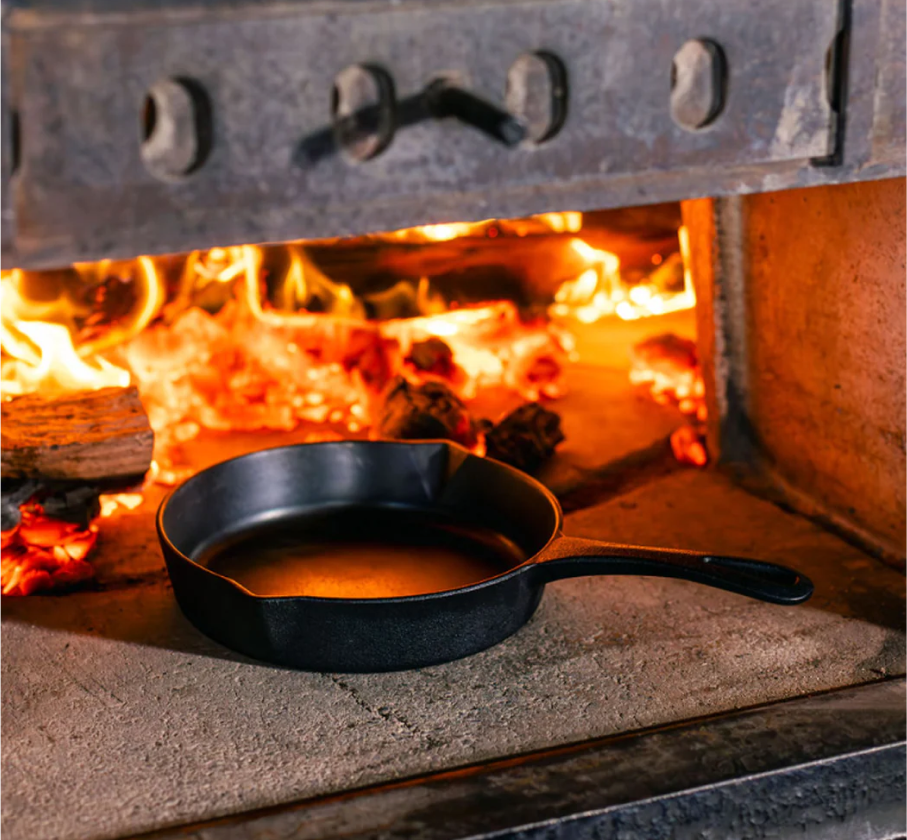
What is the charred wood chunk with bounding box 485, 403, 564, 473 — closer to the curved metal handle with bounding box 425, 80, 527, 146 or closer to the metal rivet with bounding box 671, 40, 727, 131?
the metal rivet with bounding box 671, 40, 727, 131

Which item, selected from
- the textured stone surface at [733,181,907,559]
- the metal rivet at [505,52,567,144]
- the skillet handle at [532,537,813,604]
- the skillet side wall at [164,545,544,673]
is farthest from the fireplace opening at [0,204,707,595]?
the metal rivet at [505,52,567,144]

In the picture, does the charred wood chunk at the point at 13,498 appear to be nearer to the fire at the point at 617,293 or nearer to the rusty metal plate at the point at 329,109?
the rusty metal plate at the point at 329,109

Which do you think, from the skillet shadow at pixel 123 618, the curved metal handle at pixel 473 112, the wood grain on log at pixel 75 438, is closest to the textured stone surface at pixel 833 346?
the curved metal handle at pixel 473 112

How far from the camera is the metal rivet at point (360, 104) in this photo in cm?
126

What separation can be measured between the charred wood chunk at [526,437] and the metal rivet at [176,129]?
1410 mm

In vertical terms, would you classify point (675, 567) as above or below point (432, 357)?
above

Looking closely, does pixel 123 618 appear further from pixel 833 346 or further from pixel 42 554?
pixel 833 346

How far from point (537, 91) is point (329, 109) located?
10.2 inches

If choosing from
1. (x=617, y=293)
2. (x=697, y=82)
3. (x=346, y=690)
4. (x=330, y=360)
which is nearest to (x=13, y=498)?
(x=346, y=690)

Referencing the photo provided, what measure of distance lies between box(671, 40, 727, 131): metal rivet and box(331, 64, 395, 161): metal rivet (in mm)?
373

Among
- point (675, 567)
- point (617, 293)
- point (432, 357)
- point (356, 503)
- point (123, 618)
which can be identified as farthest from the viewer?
point (617, 293)

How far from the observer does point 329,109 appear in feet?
4.10

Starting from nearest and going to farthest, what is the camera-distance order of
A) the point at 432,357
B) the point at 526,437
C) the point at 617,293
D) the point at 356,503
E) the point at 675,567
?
the point at 675,567 → the point at 356,503 → the point at 526,437 → the point at 432,357 → the point at 617,293

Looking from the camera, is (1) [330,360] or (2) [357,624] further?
(1) [330,360]
